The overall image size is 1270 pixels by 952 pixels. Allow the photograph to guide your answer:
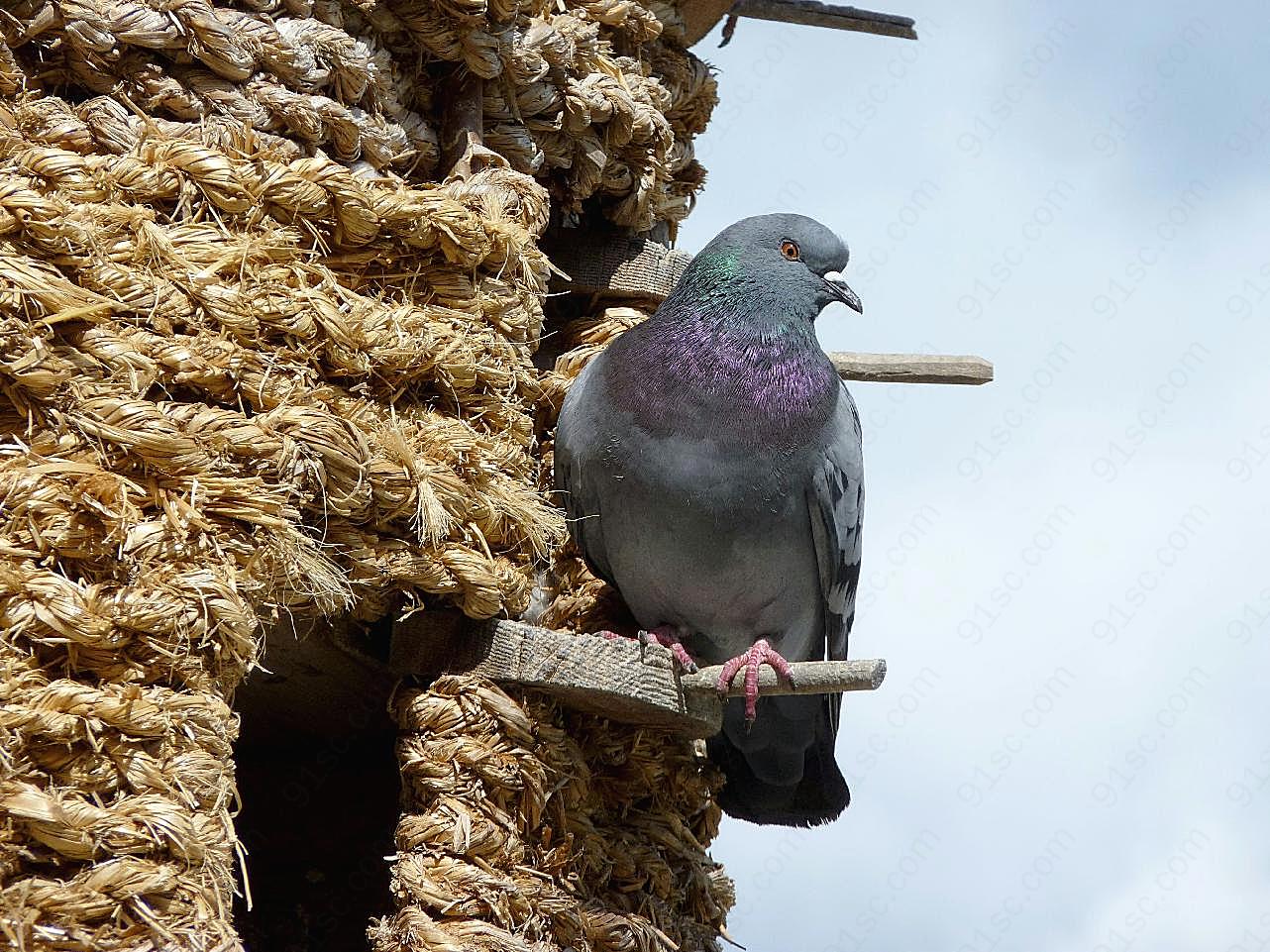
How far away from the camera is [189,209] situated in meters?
3.33

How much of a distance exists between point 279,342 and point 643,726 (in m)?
1.52

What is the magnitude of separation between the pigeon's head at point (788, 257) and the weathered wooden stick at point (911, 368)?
1.50 feet

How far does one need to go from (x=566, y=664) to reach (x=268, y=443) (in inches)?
39.5

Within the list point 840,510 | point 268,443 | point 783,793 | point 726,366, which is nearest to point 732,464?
point 726,366

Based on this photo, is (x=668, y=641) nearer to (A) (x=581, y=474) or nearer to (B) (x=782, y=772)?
(A) (x=581, y=474)

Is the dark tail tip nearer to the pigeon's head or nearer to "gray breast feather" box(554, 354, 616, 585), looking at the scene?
"gray breast feather" box(554, 354, 616, 585)

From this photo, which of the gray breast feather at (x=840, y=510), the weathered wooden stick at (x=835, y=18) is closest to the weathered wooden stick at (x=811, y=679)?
the gray breast feather at (x=840, y=510)

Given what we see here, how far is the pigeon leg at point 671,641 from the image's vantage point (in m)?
4.04

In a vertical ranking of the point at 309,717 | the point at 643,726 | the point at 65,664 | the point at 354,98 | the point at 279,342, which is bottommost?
the point at 309,717

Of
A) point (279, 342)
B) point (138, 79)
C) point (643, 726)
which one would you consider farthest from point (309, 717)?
point (138, 79)

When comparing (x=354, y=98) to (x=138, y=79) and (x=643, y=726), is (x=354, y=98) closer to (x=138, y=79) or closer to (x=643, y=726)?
(x=138, y=79)

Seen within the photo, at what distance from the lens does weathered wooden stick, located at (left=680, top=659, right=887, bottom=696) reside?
3551 mm

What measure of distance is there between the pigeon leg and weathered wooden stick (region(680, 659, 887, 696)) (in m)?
0.03

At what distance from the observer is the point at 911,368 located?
502cm
